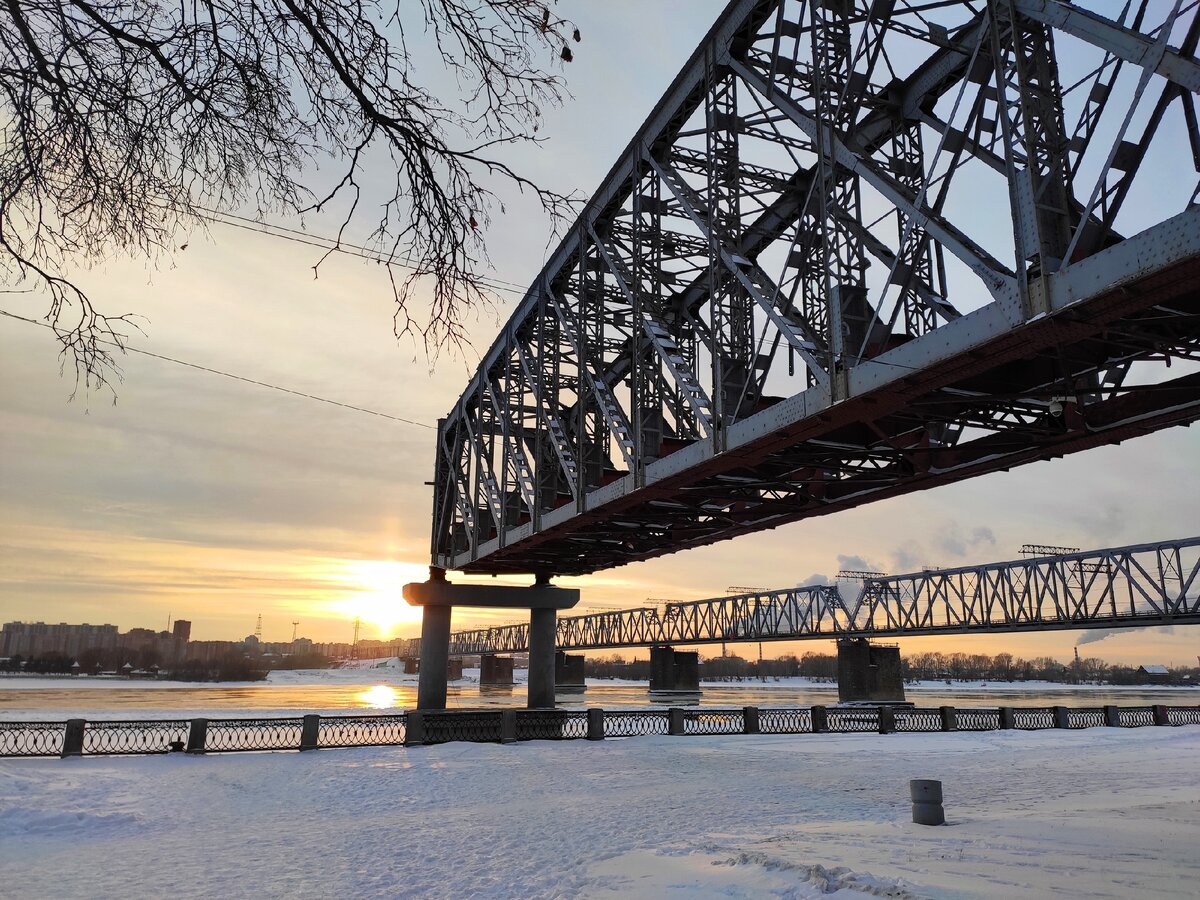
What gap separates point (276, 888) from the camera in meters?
9.89

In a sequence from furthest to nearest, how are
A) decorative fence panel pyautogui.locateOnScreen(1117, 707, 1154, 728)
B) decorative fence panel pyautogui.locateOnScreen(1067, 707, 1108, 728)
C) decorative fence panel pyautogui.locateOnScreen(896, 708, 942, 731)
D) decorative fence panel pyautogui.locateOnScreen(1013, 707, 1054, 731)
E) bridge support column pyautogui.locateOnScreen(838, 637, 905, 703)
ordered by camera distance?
bridge support column pyautogui.locateOnScreen(838, 637, 905, 703)
decorative fence panel pyautogui.locateOnScreen(1117, 707, 1154, 728)
decorative fence panel pyautogui.locateOnScreen(1067, 707, 1108, 728)
decorative fence panel pyautogui.locateOnScreen(1013, 707, 1054, 731)
decorative fence panel pyautogui.locateOnScreen(896, 708, 942, 731)

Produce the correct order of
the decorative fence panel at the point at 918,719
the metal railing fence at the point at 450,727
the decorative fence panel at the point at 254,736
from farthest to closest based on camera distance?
1. the decorative fence panel at the point at 918,719
2. the decorative fence panel at the point at 254,736
3. the metal railing fence at the point at 450,727

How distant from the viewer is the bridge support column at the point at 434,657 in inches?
1635

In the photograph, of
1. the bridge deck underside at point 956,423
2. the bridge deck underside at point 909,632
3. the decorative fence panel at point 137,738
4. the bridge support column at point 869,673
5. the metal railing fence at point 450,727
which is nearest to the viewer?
the bridge deck underside at point 956,423

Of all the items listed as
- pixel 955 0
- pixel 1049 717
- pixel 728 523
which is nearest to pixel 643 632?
pixel 1049 717

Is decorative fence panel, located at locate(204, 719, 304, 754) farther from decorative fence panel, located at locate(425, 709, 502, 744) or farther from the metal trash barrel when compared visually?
the metal trash barrel

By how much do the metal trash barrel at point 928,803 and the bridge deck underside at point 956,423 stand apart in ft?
18.8

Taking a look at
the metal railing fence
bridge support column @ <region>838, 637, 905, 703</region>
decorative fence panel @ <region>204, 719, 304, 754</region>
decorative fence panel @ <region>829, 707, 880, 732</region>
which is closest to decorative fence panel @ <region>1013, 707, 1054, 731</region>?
the metal railing fence

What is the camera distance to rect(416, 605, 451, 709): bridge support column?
136 ft

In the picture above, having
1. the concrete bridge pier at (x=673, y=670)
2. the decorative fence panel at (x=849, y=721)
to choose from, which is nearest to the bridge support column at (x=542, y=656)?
the decorative fence panel at (x=849, y=721)

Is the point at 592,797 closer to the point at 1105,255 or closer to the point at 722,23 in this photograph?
the point at 1105,255

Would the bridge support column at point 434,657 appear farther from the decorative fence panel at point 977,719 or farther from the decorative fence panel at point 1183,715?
the decorative fence panel at point 1183,715

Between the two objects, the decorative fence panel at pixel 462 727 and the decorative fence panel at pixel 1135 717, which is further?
the decorative fence panel at pixel 1135 717

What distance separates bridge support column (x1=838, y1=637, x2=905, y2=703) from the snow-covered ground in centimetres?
4568
